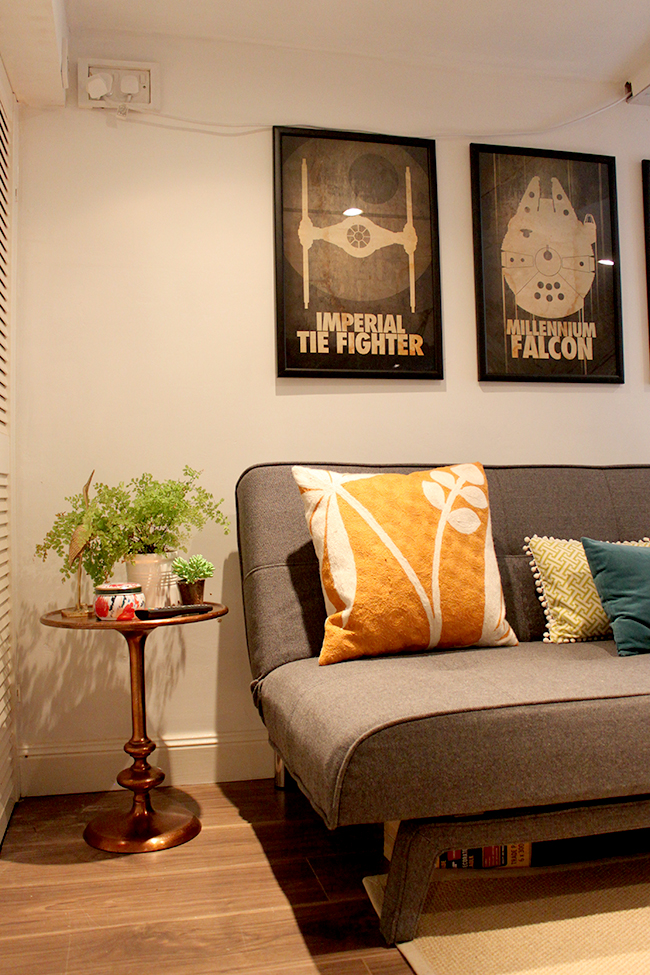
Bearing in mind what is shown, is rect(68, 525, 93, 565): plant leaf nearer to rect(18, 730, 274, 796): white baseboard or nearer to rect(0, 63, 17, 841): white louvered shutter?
rect(0, 63, 17, 841): white louvered shutter

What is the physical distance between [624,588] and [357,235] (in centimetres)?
142

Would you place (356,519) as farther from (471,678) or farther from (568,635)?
(568,635)

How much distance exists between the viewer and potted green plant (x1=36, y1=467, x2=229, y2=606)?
1910mm

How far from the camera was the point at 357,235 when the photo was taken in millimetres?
2457

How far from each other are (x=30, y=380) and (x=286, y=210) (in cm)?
98

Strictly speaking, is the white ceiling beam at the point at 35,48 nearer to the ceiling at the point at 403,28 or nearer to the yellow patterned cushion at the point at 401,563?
the ceiling at the point at 403,28

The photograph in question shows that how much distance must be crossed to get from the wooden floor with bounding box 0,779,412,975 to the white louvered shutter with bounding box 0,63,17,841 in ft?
0.56

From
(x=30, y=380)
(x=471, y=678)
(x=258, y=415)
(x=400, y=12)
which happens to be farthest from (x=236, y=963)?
(x=400, y=12)

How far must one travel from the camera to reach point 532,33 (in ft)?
8.04

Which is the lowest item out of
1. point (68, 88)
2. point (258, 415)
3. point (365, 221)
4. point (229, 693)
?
point (229, 693)

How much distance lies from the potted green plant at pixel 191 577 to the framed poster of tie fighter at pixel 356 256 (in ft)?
2.41

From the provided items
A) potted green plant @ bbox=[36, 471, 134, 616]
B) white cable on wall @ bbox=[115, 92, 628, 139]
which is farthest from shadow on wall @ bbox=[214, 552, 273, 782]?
white cable on wall @ bbox=[115, 92, 628, 139]

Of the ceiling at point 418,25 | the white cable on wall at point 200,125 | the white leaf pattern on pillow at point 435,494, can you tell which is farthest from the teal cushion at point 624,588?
the ceiling at point 418,25

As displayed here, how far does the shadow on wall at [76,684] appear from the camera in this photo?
2.19 metres
